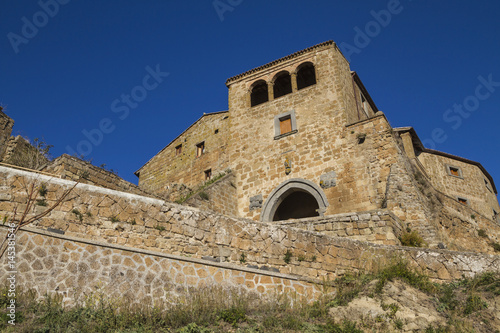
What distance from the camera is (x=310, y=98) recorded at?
17.7m

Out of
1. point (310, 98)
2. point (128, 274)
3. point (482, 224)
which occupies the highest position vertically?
point (310, 98)

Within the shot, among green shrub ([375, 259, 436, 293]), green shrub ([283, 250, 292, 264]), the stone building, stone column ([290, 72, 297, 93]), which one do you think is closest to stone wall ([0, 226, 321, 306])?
green shrub ([283, 250, 292, 264])

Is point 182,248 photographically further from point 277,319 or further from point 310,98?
point 310,98

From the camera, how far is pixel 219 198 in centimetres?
1661

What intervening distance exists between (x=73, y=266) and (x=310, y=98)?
13046 mm

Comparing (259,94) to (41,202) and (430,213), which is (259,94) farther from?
(41,202)

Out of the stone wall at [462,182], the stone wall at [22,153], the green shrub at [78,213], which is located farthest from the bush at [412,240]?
the stone wall at [22,153]

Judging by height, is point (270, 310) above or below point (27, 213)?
below

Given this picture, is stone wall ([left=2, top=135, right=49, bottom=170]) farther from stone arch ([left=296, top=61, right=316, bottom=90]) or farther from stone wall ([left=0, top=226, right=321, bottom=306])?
stone arch ([left=296, top=61, right=316, bottom=90])

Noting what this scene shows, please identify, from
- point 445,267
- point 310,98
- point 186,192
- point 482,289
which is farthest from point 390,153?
point 186,192

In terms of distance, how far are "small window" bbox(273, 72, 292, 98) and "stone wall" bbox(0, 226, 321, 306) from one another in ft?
42.6

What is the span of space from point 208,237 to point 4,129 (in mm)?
11962

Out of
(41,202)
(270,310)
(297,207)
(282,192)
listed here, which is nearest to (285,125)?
(282,192)

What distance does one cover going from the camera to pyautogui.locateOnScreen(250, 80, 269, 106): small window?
20.0 metres
